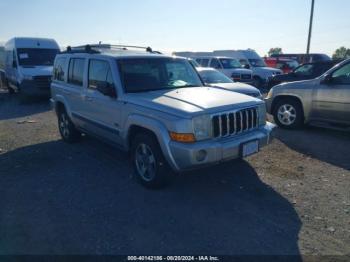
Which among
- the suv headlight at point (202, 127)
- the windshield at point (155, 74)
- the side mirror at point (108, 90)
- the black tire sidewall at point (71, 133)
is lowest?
the black tire sidewall at point (71, 133)

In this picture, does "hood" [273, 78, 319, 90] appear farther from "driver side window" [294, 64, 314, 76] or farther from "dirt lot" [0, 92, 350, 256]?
"driver side window" [294, 64, 314, 76]

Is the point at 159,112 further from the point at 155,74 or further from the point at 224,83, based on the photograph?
the point at 224,83

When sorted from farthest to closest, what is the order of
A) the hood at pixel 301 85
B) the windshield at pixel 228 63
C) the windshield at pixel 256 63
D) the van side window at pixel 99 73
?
the windshield at pixel 256 63, the windshield at pixel 228 63, the hood at pixel 301 85, the van side window at pixel 99 73

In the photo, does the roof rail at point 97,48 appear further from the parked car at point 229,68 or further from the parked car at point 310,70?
the parked car at point 229,68

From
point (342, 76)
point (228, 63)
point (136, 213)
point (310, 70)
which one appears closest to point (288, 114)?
point (342, 76)

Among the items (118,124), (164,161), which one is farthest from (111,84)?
(164,161)

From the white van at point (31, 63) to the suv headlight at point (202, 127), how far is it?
11.3 metres

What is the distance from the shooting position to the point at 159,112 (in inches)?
162

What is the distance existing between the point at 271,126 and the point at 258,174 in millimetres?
825

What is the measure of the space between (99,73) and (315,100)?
501 cm

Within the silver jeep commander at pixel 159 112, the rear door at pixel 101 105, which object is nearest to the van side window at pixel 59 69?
the silver jeep commander at pixel 159 112

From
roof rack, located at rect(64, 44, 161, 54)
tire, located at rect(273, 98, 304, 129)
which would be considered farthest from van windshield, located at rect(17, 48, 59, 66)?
tire, located at rect(273, 98, 304, 129)

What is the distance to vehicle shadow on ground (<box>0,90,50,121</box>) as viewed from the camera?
36.6 feet

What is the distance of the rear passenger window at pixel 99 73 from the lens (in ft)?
16.8
